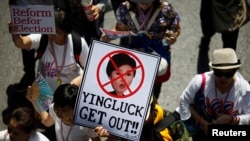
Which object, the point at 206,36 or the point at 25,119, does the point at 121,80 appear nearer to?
the point at 25,119

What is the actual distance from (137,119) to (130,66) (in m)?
0.38

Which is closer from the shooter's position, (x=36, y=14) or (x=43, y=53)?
(x=36, y=14)

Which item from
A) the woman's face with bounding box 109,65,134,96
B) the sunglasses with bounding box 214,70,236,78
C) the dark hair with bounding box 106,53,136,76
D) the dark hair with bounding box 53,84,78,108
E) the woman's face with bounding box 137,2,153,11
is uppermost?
the woman's face with bounding box 137,2,153,11

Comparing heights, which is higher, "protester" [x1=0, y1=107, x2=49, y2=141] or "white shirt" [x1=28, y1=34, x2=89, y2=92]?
"white shirt" [x1=28, y1=34, x2=89, y2=92]

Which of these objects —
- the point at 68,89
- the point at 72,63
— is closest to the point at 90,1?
the point at 72,63

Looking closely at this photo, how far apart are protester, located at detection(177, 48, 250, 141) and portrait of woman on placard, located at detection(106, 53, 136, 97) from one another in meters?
0.96

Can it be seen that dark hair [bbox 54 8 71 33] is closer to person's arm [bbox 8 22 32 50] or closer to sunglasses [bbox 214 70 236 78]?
person's arm [bbox 8 22 32 50]

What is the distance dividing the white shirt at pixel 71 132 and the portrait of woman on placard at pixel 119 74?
66 centimetres

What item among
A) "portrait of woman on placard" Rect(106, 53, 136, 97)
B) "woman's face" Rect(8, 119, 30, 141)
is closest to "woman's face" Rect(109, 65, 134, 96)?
"portrait of woman on placard" Rect(106, 53, 136, 97)

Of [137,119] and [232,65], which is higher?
[232,65]

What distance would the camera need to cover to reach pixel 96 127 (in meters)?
3.43

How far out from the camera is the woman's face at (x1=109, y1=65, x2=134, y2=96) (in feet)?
11.0

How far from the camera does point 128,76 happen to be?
338 centimetres

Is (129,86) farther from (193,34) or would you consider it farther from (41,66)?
(193,34)
